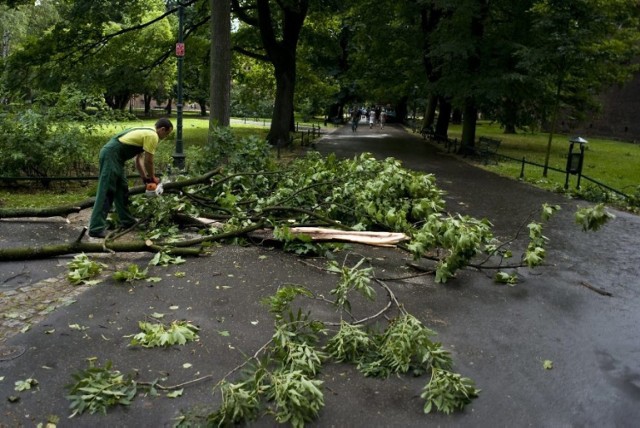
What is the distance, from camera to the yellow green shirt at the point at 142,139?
742 cm

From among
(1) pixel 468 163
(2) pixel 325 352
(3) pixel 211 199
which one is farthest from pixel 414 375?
(1) pixel 468 163

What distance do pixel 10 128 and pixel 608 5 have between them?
17919 mm

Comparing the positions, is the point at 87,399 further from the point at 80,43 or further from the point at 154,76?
the point at 154,76

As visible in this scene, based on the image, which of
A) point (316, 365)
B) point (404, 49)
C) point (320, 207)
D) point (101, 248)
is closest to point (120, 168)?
point (101, 248)

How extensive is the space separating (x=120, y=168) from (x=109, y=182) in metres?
0.29

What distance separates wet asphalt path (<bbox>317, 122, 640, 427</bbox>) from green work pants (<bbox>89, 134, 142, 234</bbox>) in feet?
14.4

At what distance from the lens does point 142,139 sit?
747cm

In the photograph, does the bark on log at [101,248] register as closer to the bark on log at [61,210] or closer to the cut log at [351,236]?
the cut log at [351,236]

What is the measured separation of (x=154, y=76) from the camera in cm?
4612

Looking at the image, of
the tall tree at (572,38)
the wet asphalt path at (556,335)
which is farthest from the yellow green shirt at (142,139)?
the tall tree at (572,38)

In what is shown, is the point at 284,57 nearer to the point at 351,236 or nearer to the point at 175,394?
the point at 351,236

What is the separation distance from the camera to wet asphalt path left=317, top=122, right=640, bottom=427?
155 inches

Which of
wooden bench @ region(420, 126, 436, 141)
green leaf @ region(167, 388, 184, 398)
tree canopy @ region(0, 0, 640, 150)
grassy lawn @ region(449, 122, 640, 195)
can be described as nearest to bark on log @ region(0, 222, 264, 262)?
green leaf @ region(167, 388, 184, 398)

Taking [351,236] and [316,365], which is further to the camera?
[351,236]
